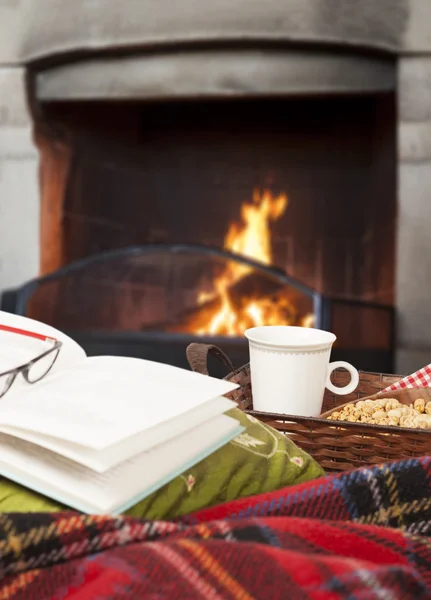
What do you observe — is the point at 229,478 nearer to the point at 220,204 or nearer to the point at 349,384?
the point at 349,384

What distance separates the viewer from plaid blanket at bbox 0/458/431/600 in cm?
26

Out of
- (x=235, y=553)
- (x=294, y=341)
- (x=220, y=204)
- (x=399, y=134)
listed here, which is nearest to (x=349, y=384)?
(x=294, y=341)

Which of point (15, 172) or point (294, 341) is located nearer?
point (294, 341)

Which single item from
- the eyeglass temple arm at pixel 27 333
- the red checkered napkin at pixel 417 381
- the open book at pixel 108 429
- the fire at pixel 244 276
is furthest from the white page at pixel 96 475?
the fire at pixel 244 276

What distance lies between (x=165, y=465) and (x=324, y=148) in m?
1.83

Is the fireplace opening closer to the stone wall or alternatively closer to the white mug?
the stone wall

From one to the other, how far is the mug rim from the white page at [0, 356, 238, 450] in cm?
11

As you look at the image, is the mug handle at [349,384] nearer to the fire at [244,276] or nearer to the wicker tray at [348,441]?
the wicker tray at [348,441]

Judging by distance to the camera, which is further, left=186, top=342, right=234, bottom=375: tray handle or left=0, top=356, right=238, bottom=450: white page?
left=186, top=342, right=234, bottom=375: tray handle

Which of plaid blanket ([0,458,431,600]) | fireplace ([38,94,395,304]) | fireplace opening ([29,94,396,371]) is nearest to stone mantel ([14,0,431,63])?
fireplace opening ([29,94,396,371])

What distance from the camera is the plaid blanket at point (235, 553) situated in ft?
0.85

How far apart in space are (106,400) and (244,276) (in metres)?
1.46

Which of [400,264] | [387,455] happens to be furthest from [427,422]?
[400,264]

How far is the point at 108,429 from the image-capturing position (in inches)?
13.4
